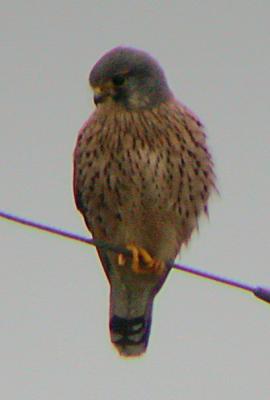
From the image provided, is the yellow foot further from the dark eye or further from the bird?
the dark eye

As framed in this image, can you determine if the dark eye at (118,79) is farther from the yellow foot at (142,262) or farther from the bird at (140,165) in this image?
the yellow foot at (142,262)

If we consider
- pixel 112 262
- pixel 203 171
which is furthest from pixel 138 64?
pixel 112 262

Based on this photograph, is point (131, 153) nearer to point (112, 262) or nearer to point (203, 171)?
point (203, 171)

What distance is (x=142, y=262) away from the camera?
239 inches

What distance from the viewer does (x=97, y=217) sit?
6.02 meters

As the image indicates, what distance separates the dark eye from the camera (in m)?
5.85

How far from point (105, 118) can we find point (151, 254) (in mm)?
796

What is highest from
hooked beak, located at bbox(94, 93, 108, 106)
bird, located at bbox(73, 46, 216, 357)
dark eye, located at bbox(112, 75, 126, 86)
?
dark eye, located at bbox(112, 75, 126, 86)

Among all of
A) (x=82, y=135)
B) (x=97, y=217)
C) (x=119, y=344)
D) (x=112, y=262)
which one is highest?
(x=82, y=135)

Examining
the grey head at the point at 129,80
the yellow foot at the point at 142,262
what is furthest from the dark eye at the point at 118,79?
the yellow foot at the point at 142,262

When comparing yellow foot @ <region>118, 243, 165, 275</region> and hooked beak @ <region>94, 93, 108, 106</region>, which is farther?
yellow foot @ <region>118, 243, 165, 275</region>

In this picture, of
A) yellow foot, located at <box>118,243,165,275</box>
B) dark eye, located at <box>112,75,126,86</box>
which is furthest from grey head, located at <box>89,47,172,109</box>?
yellow foot, located at <box>118,243,165,275</box>

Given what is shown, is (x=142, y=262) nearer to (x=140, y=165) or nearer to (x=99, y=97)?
(x=140, y=165)

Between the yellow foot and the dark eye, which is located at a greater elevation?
the dark eye
